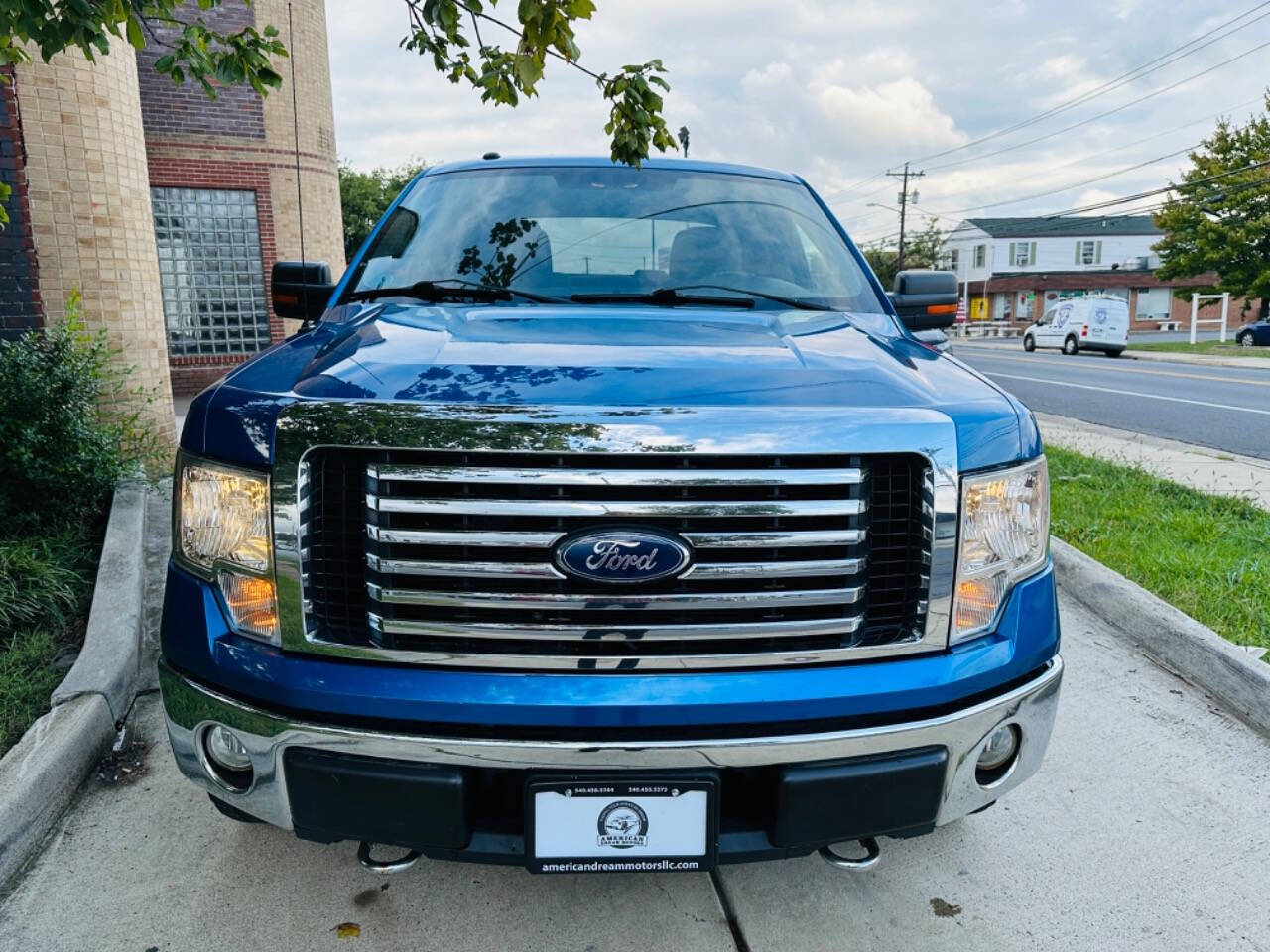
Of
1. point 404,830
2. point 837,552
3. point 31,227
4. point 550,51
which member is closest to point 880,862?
point 837,552

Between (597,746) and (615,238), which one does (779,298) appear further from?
(597,746)

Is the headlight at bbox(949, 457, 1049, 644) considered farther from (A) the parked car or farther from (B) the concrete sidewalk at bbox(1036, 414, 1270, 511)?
(A) the parked car

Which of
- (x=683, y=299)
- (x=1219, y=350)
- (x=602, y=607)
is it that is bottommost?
(x=1219, y=350)

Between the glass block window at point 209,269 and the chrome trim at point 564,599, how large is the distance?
43.5 ft

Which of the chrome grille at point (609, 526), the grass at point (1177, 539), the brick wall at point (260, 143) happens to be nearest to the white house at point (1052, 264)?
the brick wall at point (260, 143)

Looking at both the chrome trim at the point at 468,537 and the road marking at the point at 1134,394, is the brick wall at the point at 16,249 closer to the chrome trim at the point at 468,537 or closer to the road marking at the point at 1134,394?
the chrome trim at the point at 468,537

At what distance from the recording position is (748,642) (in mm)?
1738

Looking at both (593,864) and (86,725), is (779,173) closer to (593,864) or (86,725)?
(593,864)

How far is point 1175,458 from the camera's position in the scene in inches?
310

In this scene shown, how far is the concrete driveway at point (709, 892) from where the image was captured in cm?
203

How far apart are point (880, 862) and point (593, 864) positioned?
996mm

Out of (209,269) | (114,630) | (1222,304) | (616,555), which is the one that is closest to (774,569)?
(616,555)

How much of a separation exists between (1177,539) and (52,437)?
6003mm

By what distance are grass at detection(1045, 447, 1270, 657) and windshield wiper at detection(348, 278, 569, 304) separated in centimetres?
303
